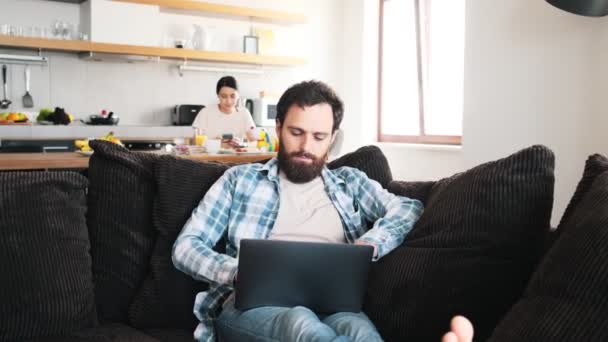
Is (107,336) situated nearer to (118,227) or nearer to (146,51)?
(118,227)

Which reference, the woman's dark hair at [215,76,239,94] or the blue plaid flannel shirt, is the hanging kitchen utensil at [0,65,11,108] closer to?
the woman's dark hair at [215,76,239,94]

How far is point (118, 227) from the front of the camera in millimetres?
1940

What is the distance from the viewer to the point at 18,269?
1.66 metres

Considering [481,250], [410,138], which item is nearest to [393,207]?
[481,250]

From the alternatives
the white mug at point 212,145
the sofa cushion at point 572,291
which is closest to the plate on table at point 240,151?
the white mug at point 212,145

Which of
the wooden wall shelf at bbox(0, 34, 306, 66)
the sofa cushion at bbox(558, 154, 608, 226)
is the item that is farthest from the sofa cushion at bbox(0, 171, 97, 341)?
the wooden wall shelf at bbox(0, 34, 306, 66)

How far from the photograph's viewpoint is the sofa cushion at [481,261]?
5.43 ft

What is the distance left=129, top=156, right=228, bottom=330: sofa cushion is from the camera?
6.16ft

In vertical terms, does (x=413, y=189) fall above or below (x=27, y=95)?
below

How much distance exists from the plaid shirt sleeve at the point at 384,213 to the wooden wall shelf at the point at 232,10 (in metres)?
4.36

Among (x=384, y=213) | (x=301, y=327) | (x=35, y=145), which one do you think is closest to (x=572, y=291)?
(x=301, y=327)

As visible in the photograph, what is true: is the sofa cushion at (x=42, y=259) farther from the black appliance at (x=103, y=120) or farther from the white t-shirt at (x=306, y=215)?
the black appliance at (x=103, y=120)

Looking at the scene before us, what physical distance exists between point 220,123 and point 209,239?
367 cm

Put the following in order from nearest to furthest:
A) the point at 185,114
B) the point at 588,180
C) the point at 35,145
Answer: the point at 588,180 → the point at 35,145 → the point at 185,114
